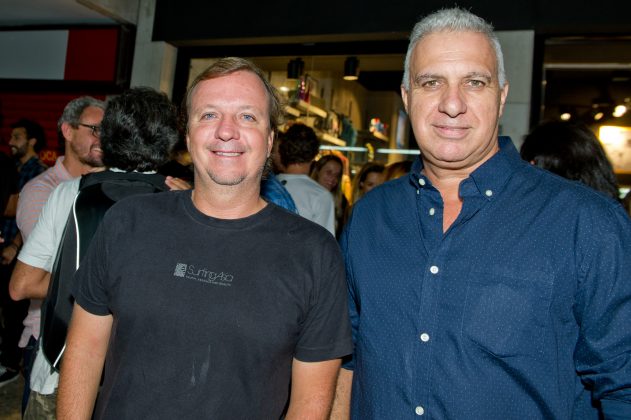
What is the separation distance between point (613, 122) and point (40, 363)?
16.9 feet

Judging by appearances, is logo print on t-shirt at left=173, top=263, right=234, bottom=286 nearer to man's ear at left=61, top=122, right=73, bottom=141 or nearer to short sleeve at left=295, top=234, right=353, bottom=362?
short sleeve at left=295, top=234, right=353, bottom=362

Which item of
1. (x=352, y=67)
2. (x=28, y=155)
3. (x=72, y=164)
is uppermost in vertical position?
(x=352, y=67)

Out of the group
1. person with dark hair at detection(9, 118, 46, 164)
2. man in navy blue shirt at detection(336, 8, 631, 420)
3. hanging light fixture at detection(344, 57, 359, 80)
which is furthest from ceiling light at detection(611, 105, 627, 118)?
person with dark hair at detection(9, 118, 46, 164)

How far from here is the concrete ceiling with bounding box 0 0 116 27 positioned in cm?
617

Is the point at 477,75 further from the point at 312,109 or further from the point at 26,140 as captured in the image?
the point at 312,109

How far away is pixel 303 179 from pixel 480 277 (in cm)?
292

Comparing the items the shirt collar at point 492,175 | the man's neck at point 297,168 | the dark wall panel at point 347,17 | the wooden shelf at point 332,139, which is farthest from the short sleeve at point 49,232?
the wooden shelf at point 332,139

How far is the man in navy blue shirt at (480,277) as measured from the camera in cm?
140

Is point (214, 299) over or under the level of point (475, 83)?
under

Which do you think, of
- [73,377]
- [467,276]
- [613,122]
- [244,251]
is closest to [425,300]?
[467,276]

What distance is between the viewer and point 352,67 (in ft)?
20.0

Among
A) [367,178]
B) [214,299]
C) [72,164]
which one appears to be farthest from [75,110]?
[367,178]

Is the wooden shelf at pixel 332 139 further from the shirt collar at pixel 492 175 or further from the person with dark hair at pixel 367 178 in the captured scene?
the shirt collar at pixel 492 175

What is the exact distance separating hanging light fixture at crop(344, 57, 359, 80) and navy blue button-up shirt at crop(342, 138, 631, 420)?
466 centimetres
